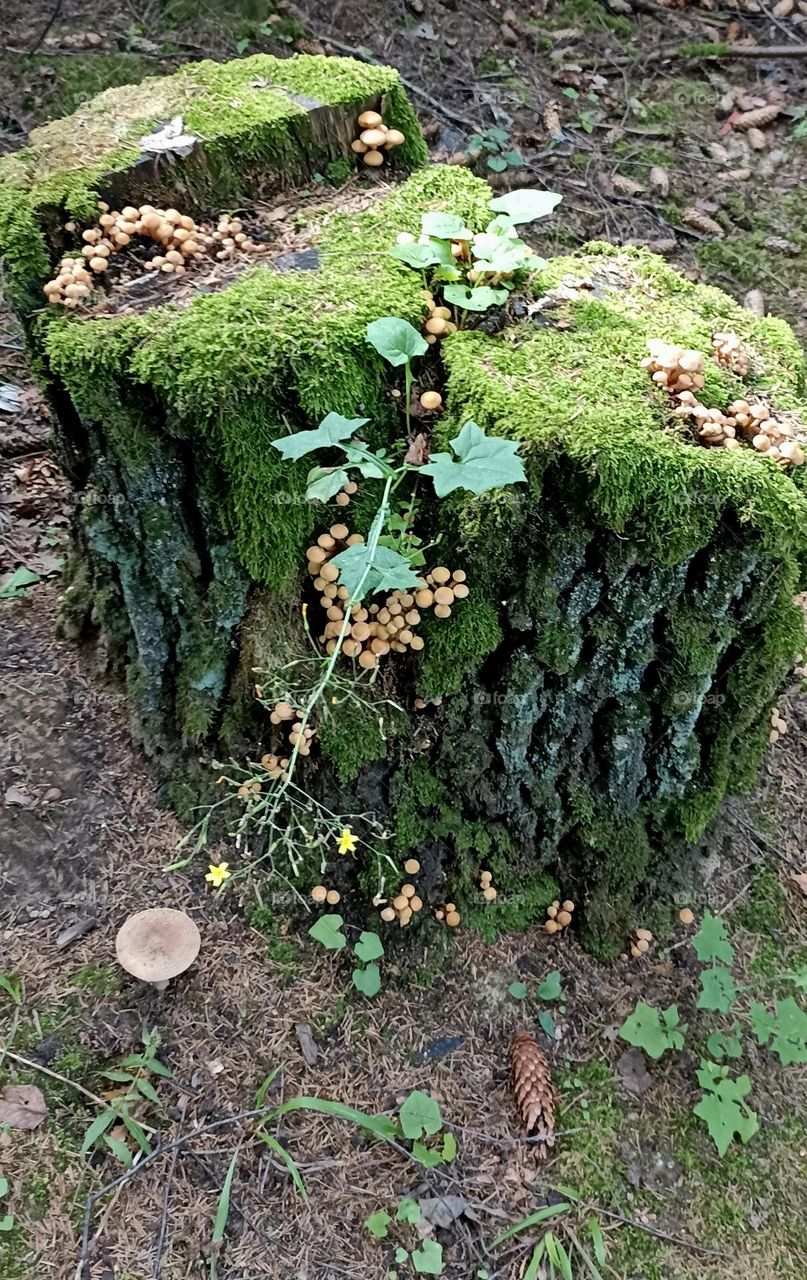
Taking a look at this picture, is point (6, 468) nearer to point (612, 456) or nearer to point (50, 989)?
point (50, 989)

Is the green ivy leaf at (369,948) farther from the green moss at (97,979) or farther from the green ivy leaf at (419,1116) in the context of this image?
the green moss at (97,979)

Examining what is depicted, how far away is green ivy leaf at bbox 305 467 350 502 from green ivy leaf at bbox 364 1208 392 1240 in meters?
2.23

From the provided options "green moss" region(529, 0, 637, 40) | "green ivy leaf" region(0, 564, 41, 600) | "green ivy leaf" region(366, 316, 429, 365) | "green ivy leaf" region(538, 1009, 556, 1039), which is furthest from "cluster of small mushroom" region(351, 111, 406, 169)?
"green moss" region(529, 0, 637, 40)

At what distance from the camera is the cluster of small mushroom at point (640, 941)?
3.31 m

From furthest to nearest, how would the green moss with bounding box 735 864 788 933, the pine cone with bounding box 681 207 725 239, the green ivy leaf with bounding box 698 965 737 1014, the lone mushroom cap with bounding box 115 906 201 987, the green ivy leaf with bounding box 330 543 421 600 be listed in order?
the pine cone with bounding box 681 207 725 239, the green moss with bounding box 735 864 788 933, the green ivy leaf with bounding box 698 965 737 1014, the lone mushroom cap with bounding box 115 906 201 987, the green ivy leaf with bounding box 330 543 421 600

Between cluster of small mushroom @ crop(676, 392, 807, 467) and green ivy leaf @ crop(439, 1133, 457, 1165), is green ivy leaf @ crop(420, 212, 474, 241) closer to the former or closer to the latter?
cluster of small mushroom @ crop(676, 392, 807, 467)

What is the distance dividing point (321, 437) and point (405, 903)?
171 centimetres

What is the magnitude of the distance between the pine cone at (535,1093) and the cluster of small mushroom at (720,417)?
218 centimetres

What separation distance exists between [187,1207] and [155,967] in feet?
2.31

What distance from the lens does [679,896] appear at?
11.2ft

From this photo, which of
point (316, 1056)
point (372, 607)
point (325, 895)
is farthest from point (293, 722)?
point (316, 1056)

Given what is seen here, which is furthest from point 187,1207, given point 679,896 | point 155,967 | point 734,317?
point 734,317

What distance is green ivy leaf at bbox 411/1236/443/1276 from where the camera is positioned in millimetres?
2596

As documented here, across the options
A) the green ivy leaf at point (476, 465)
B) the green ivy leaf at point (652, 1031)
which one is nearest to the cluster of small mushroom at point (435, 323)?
the green ivy leaf at point (476, 465)
